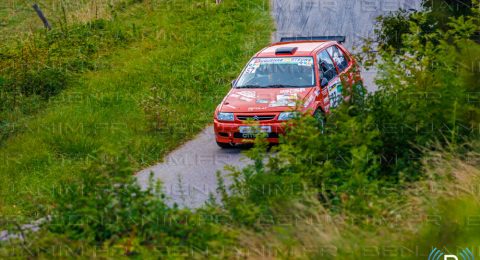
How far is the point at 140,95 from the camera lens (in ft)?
58.7

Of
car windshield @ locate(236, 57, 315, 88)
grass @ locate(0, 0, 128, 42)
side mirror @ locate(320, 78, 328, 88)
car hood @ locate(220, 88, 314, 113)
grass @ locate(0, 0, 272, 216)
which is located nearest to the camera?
grass @ locate(0, 0, 272, 216)

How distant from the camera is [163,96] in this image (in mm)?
17875

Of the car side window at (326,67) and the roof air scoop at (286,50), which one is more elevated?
the roof air scoop at (286,50)

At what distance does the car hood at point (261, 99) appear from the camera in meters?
14.0

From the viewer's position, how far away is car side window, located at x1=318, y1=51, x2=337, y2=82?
1509 cm

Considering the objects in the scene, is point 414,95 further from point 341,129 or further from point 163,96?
point 163,96

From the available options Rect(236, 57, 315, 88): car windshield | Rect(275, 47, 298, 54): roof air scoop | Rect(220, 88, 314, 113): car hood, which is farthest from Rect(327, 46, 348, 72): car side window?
Rect(220, 88, 314, 113): car hood

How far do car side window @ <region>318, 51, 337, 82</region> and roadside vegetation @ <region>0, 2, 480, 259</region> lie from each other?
14.9 feet

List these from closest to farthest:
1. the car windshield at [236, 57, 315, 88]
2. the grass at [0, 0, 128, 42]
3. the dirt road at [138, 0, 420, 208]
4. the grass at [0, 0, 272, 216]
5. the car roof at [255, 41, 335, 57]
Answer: the dirt road at [138, 0, 420, 208] < the grass at [0, 0, 272, 216] < the car windshield at [236, 57, 315, 88] < the car roof at [255, 41, 335, 57] < the grass at [0, 0, 128, 42]

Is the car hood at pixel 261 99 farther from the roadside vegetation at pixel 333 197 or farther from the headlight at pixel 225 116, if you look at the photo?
the roadside vegetation at pixel 333 197

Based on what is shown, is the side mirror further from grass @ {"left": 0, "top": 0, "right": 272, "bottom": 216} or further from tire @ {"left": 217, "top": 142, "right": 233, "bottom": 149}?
grass @ {"left": 0, "top": 0, "right": 272, "bottom": 216}

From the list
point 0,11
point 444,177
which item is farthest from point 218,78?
point 0,11

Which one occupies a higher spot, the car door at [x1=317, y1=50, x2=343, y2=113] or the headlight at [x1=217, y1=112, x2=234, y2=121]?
the car door at [x1=317, y1=50, x2=343, y2=113]

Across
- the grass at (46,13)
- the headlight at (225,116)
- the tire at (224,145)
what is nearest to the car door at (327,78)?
the headlight at (225,116)
